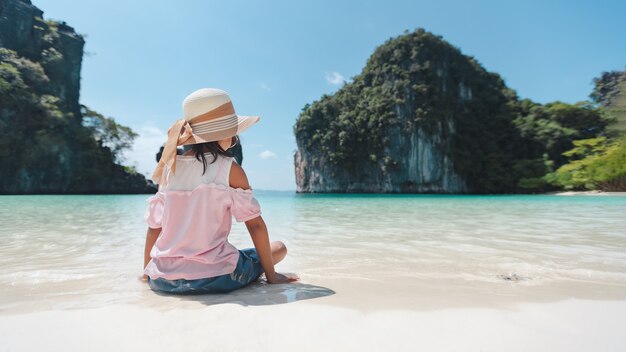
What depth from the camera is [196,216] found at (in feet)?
4.84

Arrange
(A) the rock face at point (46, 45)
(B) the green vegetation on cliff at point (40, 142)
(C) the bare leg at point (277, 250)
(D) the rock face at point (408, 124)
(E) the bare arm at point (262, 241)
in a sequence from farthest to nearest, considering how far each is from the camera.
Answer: (D) the rock face at point (408, 124) → (A) the rock face at point (46, 45) → (B) the green vegetation on cliff at point (40, 142) → (C) the bare leg at point (277, 250) → (E) the bare arm at point (262, 241)

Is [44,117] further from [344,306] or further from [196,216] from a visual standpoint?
[344,306]

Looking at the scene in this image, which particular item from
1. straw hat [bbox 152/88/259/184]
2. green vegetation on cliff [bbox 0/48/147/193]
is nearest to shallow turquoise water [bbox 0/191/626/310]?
straw hat [bbox 152/88/259/184]

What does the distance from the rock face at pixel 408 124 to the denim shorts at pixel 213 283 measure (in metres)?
37.9

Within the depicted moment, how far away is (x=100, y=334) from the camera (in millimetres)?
1047

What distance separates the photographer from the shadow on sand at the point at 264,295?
140 cm

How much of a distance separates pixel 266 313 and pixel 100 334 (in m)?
0.53

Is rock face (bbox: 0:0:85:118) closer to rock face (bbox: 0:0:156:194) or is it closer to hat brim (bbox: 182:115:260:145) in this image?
rock face (bbox: 0:0:156:194)

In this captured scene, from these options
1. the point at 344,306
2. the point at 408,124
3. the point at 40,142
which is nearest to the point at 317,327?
the point at 344,306

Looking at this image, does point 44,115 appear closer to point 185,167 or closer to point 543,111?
point 185,167

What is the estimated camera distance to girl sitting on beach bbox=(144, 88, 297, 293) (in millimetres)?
1467

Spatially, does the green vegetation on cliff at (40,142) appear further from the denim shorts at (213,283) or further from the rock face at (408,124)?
the denim shorts at (213,283)

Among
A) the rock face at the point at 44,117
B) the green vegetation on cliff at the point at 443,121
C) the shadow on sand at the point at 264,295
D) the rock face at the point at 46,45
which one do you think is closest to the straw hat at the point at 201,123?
the shadow on sand at the point at 264,295

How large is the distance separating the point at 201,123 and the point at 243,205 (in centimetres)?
41
